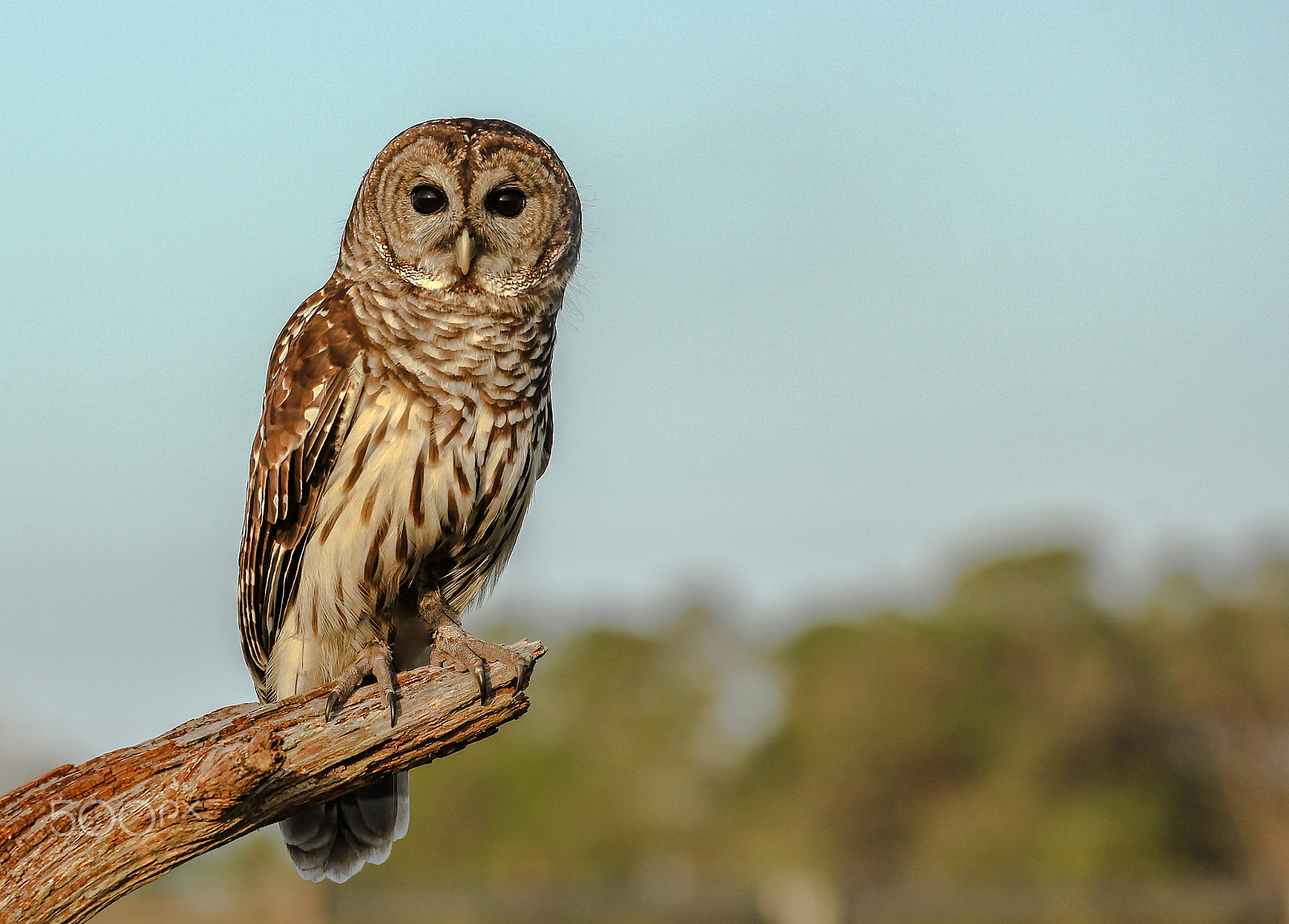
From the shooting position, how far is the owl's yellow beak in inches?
208

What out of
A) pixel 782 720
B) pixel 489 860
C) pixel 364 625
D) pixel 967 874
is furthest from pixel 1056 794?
pixel 364 625

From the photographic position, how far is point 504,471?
5258 millimetres

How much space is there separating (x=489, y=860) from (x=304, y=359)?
1470 inches

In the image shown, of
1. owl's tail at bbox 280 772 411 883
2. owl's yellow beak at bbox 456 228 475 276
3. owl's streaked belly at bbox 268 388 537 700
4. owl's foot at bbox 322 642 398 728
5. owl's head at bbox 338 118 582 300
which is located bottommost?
owl's tail at bbox 280 772 411 883

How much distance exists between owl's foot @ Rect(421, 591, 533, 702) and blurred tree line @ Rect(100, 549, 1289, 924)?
27.3 meters

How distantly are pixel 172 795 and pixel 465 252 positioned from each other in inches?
93.3

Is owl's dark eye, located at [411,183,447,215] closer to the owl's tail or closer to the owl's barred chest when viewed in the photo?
the owl's barred chest

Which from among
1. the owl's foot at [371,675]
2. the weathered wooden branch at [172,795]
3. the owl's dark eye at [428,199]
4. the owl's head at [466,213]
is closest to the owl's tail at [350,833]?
the owl's foot at [371,675]

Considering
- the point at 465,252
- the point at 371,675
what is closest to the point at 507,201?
the point at 465,252

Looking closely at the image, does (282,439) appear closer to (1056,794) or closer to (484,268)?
(484,268)

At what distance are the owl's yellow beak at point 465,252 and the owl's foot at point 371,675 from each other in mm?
1553

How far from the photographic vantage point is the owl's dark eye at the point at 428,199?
214 inches

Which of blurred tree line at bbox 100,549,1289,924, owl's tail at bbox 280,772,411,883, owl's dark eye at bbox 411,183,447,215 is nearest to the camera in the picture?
owl's dark eye at bbox 411,183,447,215

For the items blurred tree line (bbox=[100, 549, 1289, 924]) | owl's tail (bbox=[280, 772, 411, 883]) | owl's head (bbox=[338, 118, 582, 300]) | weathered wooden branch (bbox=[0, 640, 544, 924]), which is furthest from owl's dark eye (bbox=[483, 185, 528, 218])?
blurred tree line (bbox=[100, 549, 1289, 924])
